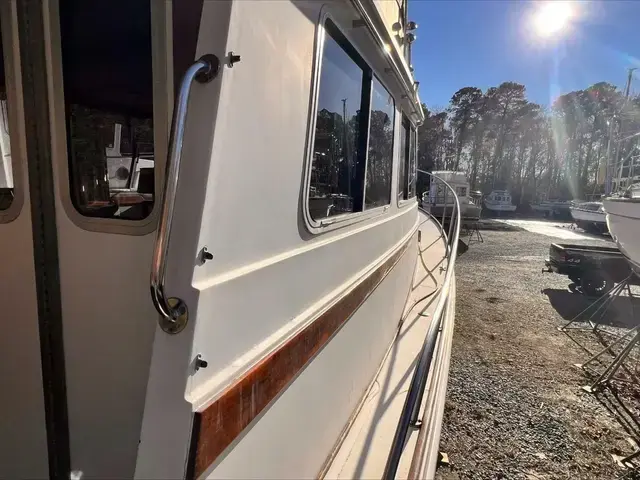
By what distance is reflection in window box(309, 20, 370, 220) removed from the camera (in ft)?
5.81

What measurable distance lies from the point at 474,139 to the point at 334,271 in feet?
144

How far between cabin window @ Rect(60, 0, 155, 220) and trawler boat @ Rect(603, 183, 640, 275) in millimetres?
8164

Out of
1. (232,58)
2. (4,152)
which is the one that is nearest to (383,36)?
(232,58)

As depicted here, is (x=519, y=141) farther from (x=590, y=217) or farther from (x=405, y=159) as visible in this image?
(x=405, y=159)

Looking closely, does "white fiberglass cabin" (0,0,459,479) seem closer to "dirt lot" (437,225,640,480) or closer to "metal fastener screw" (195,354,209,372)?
"metal fastener screw" (195,354,209,372)

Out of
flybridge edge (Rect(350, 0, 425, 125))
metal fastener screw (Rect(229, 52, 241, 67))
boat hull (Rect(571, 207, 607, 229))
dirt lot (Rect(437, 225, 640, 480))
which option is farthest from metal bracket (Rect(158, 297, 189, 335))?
boat hull (Rect(571, 207, 607, 229))

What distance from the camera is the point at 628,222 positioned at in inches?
290

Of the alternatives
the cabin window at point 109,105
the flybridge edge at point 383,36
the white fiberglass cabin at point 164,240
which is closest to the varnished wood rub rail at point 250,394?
the white fiberglass cabin at point 164,240

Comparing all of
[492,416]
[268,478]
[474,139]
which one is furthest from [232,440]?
[474,139]

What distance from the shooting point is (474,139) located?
4175cm

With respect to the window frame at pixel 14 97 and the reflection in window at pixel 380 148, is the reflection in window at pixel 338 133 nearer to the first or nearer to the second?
the reflection in window at pixel 380 148

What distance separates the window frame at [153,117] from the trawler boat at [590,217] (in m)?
24.9

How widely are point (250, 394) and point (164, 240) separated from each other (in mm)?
535

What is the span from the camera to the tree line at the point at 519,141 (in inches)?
1531
